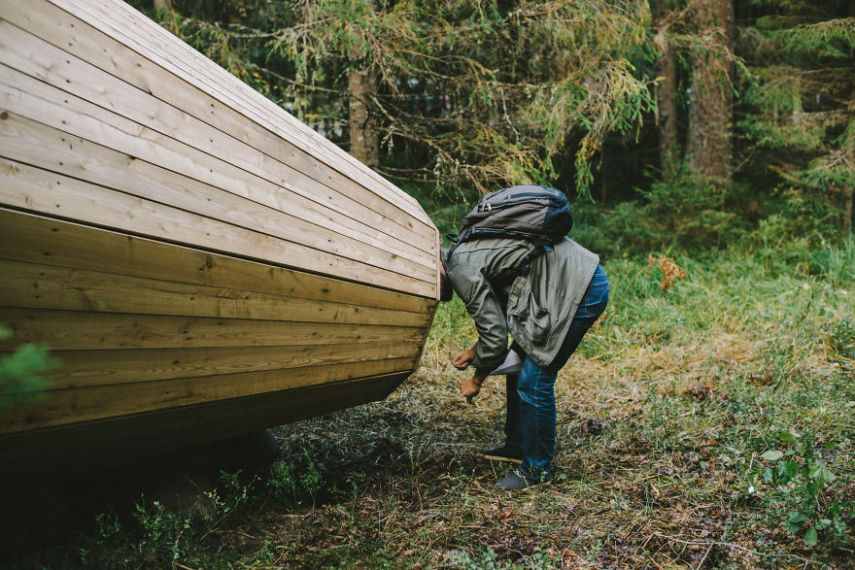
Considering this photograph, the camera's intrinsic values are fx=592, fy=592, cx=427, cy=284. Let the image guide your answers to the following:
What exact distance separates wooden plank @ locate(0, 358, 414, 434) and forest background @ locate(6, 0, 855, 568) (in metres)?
0.59

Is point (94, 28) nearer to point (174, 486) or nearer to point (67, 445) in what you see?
point (67, 445)

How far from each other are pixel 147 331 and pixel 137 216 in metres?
0.42

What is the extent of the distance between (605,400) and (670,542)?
6.95 feet

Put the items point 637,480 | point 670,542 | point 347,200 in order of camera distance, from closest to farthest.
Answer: point 670,542, point 347,200, point 637,480

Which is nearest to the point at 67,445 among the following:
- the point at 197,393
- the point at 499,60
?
the point at 197,393

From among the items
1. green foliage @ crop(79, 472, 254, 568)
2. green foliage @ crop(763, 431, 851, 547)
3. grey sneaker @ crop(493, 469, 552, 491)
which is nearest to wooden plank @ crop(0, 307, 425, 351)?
green foliage @ crop(79, 472, 254, 568)

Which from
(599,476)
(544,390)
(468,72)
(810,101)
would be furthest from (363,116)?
(810,101)

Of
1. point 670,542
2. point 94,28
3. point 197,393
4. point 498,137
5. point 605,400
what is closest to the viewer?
point 94,28

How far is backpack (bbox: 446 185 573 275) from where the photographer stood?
A: 3016 mm

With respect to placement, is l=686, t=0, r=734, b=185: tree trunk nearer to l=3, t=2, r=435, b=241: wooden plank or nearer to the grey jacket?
the grey jacket

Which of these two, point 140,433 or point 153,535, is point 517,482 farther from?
point 140,433

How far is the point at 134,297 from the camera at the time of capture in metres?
2.05

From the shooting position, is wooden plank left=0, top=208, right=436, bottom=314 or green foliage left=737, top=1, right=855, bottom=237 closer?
wooden plank left=0, top=208, right=436, bottom=314

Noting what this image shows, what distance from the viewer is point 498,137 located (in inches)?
243
